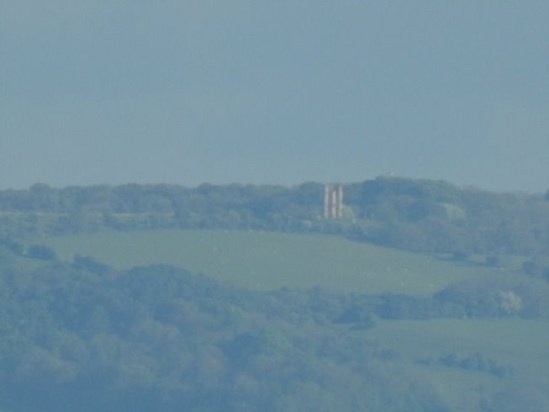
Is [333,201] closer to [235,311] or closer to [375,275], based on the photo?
[375,275]

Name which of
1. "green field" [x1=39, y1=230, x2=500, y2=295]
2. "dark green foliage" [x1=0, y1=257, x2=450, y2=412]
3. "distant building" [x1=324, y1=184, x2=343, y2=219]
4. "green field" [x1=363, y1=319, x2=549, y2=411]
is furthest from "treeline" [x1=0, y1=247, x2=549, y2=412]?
"distant building" [x1=324, y1=184, x2=343, y2=219]

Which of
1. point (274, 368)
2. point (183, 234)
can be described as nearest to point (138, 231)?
point (183, 234)

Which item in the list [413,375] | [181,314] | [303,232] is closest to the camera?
[413,375]

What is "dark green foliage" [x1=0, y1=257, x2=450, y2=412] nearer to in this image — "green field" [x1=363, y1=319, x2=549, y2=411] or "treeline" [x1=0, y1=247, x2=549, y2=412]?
"treeline" [x1=0, y1=247, x2=549, y2=412]

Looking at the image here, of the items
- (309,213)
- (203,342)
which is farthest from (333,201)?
(203,342)

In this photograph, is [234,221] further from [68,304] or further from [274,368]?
[274,368]
